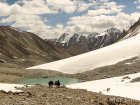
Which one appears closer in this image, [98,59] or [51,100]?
[51,100]

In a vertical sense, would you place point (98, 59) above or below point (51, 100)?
above

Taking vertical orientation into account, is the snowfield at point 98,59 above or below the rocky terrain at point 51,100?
above

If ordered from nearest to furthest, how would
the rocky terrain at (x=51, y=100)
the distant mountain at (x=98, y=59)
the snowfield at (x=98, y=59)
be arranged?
the rocky terrain at (x=51, y=100), the distant mountain at (x=98, y=59), the snowfield at (x=98, y=59)

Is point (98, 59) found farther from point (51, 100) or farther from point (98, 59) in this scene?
point (51, 100)

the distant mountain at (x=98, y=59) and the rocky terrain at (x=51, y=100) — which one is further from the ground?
the distant mountain at (x=98, y=59)

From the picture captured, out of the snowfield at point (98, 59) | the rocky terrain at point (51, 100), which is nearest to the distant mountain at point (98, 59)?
the snowfield at point (98, 59)

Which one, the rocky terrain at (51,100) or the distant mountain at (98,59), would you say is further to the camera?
the distant mountain at (98,59)

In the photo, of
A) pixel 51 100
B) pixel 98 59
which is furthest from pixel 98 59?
pixel 51 100

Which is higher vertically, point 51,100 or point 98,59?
point 98,59

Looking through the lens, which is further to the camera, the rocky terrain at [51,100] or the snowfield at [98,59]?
the snowfield at [98,59]

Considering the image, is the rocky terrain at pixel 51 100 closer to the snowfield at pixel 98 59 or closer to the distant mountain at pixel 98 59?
the distant mountain at pixel 98 59

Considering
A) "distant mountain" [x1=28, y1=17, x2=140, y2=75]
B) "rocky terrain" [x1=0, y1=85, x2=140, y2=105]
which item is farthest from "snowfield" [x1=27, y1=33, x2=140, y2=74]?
"rocky terrain" [x1=0, y1=85, x2=140, y2=105]

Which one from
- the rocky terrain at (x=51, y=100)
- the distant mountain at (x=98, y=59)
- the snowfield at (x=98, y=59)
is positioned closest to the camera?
the rocky terrain at (x=51, y=100)

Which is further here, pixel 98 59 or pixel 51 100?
pixel 98 59
